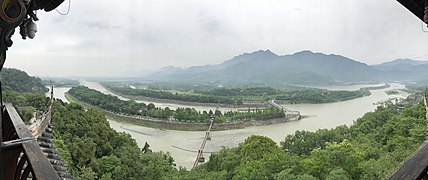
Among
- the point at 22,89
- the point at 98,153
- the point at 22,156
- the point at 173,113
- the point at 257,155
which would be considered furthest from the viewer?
the point at 173,113

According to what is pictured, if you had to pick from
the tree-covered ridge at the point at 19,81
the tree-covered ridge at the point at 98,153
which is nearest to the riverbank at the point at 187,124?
the tree-covered ridge at the point at 19,81

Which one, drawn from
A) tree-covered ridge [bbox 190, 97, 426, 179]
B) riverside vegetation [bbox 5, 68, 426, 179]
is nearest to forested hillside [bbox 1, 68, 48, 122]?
riverside vegetation [bbox 5, 68, 426, 179]

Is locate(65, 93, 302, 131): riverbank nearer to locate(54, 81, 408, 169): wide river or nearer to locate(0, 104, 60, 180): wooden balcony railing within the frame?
locate(54, 81, 408, 169): wide river

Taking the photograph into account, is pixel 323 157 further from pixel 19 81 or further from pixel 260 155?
pixel 19 81

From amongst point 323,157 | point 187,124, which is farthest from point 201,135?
point 323,157

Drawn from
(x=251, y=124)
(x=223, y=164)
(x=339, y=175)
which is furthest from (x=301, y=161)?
(x=251, y=124)
